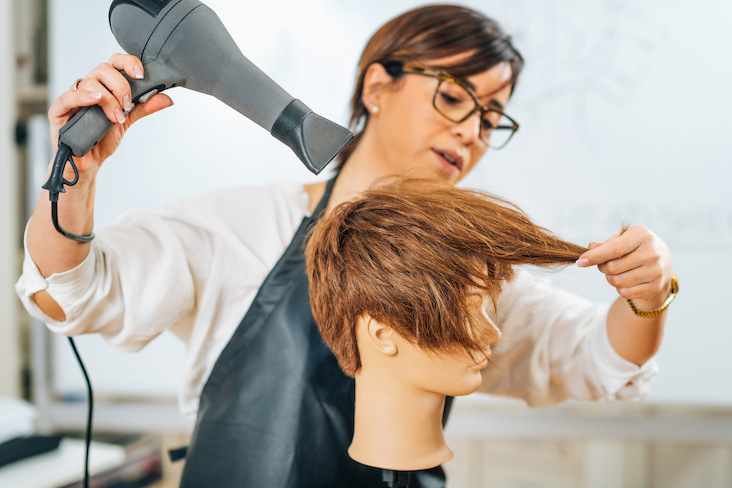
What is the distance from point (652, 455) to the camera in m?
1.56

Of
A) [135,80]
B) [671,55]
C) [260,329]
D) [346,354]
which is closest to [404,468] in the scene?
[346,354]

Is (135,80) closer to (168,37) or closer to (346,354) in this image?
(168,37)

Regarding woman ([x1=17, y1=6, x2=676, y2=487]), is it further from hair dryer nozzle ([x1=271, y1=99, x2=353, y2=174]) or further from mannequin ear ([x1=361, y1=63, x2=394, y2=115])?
hair dryer nozzle ([x1=271, y1=99, x2=353, y2=174])

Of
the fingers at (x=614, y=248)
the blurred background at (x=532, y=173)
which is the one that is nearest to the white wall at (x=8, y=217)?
the blurred background at (x=532, y=173)

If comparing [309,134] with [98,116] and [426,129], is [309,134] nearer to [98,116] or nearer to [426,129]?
[98,116]

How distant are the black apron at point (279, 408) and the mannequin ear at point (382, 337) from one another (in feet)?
0.48

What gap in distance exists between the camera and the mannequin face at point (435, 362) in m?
0.68

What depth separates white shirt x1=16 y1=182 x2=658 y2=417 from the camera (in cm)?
75

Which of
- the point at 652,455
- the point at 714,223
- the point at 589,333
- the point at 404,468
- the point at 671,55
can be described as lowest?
the point at 652,455

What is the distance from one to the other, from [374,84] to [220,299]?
1.49 feet

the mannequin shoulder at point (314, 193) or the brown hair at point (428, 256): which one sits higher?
the mannequin shoulder at point (314, 193)

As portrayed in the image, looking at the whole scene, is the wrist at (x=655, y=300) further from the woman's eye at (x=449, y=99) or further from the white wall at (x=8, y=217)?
the white wall at (x=8, y=217)

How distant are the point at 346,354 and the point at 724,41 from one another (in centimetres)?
139

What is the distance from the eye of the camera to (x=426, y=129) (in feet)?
2.99
